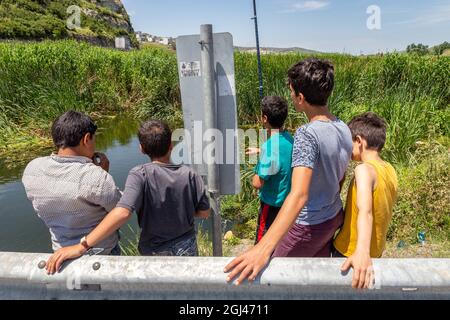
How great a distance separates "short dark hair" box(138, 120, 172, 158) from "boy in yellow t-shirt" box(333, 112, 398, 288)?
44.3 inches

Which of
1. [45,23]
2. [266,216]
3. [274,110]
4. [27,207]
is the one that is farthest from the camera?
[45,23]

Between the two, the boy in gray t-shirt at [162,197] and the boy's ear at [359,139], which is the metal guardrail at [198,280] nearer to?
the boy in gray t-shirt at [162,197]

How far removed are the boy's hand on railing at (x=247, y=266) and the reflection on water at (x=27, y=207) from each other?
440 cm

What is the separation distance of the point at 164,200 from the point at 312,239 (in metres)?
0.91

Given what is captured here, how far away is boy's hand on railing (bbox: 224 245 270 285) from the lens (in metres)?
1.22

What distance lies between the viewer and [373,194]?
177 centimetres

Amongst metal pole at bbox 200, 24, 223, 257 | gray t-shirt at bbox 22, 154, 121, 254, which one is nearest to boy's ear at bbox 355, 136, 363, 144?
metal pole at bbox 200, 24, 223, 257

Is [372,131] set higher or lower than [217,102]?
lower

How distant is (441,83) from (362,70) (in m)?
2.31

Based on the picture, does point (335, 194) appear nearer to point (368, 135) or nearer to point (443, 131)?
point (368, 135)

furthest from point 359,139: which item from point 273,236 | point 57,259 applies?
point 57,259

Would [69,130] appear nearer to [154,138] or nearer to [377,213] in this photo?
[154,138]

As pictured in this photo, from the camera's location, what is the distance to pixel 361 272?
3.95 ft

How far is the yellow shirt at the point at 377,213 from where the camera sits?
1789 millimetres
